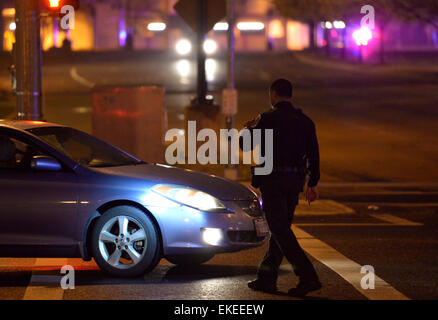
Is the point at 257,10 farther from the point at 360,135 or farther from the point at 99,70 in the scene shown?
the point at 360,135

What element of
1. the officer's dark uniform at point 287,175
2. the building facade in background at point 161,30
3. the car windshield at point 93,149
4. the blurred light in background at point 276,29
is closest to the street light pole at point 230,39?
the car windshield at point 93,149

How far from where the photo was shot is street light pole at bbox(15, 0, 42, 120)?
49.3 ft

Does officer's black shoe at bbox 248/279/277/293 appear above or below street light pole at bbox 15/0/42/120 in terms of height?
below

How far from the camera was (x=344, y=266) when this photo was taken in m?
9.81

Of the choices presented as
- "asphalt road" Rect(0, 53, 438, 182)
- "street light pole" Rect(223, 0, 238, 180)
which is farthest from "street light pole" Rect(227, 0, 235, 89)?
"asphalt road" Rect(0, 53, 438, 182)

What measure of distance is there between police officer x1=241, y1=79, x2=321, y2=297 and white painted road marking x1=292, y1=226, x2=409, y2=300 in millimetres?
507

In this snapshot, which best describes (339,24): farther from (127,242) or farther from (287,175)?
(287,175)

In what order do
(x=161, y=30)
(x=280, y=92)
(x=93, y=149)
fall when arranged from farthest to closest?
1. (x=161, y=30)
2. (x=93, y=149)
3. (x=280, y=92)

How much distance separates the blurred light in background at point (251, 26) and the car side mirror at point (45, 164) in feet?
312

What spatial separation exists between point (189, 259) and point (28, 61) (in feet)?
20.7

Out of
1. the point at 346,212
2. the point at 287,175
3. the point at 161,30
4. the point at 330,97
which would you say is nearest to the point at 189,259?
the point at 287,175

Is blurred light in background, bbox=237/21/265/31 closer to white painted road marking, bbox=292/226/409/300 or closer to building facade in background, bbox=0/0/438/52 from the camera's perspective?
building facade in background, bbox=0/0/438/52
